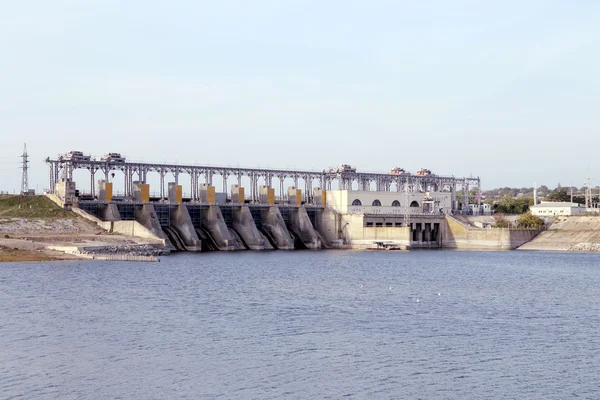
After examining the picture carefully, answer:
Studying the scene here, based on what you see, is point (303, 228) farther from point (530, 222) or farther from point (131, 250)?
point (131, 250)

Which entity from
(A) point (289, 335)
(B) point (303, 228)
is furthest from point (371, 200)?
(A) point (289, 335)

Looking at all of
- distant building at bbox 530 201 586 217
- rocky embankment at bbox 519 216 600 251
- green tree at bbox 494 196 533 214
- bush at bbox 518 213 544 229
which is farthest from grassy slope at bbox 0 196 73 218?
green tree at bbox 494 196 533 214

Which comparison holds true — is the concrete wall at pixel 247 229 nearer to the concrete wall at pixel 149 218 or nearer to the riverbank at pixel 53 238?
the concrete wall at pixel 149 218

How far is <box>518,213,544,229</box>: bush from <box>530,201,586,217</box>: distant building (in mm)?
6491

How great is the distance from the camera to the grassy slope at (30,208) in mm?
97438

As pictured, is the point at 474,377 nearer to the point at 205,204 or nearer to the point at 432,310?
the point at 432,310

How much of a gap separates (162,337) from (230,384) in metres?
9.46

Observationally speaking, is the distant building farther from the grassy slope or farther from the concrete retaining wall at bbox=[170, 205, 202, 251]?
the grassy slope

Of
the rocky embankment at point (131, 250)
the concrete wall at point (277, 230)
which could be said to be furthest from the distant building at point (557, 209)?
the rocky embankment at point (131, 250)

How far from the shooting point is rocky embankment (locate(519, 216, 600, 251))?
380ft

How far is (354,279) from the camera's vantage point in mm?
70375

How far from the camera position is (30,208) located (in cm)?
10044

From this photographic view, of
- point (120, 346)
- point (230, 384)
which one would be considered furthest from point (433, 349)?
point (120, 346)

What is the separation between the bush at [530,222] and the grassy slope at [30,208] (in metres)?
68.3
